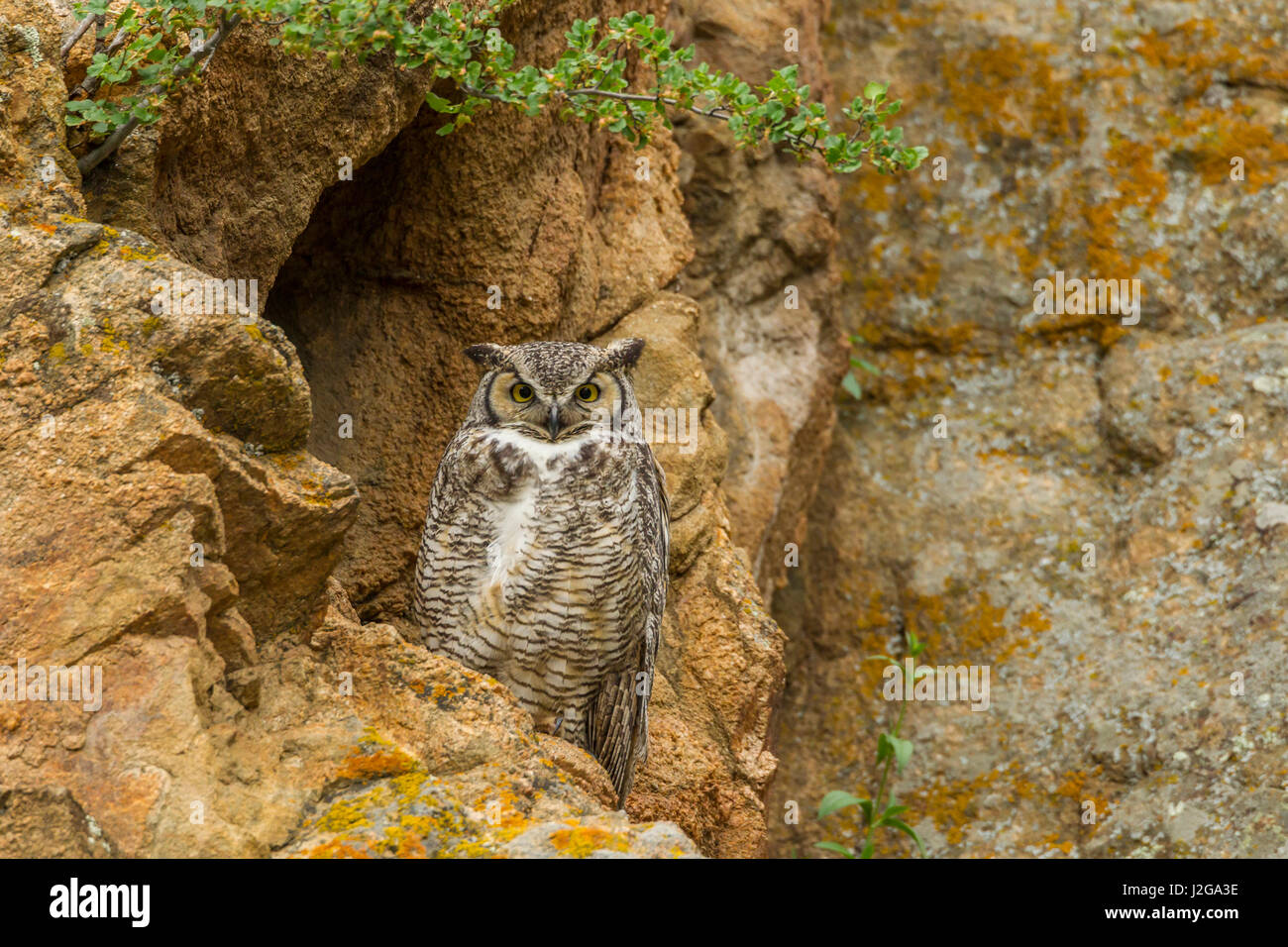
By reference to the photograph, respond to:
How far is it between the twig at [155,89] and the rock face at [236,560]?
0.20 ft

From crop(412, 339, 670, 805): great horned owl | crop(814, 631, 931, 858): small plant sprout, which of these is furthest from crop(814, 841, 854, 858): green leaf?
crop(412, 339, 670, 805): great horned owl

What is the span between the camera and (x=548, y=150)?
5129 mm

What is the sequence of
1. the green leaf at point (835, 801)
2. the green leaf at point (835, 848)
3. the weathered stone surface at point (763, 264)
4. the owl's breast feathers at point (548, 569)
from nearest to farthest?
the owl's breast feathers at point (548, 569)
the green leaf at point (835, 801)
the green leaf at point (835, 848)
the weathered stone surface at point (763, 264)

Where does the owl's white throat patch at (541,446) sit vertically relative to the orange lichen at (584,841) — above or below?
above

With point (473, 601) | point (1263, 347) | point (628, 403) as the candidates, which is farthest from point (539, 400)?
point (1263, 347)

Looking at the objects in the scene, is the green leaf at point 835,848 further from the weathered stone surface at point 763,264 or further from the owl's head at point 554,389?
the owl's head at point 554,389

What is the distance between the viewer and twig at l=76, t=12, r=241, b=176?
341 centimetres

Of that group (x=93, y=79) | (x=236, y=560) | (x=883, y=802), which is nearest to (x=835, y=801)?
(x=883, y=802)

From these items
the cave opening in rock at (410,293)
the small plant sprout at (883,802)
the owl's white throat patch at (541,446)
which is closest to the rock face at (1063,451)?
the small plant sprout at (883,802)

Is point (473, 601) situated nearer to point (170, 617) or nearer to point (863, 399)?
point (170, 617)

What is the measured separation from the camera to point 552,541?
3.96 metres

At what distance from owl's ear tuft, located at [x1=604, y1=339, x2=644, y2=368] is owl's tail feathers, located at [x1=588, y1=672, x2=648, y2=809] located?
969mm

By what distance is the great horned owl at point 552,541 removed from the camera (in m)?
3.99

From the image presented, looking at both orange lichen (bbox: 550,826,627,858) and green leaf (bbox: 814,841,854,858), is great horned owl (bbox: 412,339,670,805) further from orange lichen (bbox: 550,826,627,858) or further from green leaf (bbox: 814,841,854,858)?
green leaf (bbox: 814,841,854,858)
